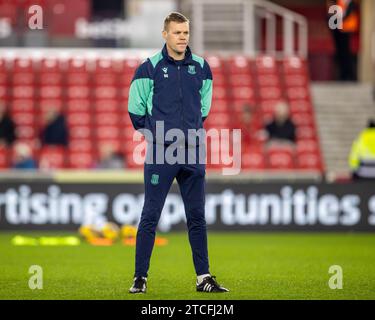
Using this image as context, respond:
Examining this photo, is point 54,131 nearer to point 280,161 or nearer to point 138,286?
point 280,161

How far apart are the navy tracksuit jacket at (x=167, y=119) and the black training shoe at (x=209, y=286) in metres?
0.11

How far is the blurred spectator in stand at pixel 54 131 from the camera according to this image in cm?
1884

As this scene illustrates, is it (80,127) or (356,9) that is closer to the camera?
(80,127)

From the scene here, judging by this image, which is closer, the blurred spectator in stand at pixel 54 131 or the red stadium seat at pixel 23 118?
the blurred spectator in stand at pixel 54 131

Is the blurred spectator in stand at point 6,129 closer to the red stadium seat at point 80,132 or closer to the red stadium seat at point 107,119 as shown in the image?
the red stadium seat at point 80,132

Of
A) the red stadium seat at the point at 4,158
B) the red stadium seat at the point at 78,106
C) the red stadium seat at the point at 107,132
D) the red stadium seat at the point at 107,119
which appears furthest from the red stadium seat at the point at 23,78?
the red stadium seat at the point at 4,158

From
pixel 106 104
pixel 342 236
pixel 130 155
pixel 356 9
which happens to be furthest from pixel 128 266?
pixel 356 9

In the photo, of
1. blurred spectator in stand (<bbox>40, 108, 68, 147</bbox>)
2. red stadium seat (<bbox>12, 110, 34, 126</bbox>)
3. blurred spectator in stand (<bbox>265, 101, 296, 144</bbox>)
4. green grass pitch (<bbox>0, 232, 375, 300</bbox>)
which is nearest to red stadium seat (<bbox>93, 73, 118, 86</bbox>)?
red stadium seat (<bbox>12, 110, 34, 126</bbox>)

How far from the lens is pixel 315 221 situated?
16.3 meters

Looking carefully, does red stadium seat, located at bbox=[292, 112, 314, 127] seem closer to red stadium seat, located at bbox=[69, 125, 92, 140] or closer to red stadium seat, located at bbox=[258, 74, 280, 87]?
red stadium seat, located at bbox=[258, 74, 280, 87]

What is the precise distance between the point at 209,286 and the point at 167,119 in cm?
141

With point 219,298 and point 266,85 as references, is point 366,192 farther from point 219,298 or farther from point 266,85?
point 219,298

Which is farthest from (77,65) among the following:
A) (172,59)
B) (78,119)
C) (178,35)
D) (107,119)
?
(178,35)

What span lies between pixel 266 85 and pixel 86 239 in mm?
7531
